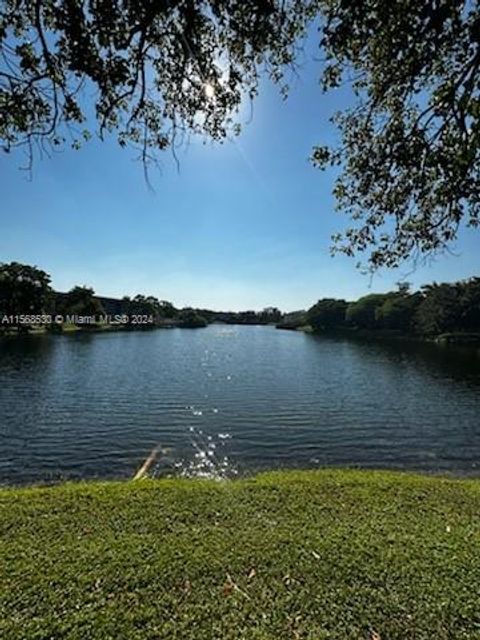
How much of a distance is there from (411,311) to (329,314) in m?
34.9

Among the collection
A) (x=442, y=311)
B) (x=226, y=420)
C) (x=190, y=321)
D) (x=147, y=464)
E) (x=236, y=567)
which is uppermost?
(x=442, y=311)

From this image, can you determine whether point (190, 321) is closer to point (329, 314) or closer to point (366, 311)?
point (329, 314)

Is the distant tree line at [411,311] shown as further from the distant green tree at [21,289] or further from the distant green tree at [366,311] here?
the distant green tree at [21,289]

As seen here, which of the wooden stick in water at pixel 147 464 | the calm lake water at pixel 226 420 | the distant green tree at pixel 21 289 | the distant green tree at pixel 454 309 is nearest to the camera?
the wooden stick in water at pixel 147 464

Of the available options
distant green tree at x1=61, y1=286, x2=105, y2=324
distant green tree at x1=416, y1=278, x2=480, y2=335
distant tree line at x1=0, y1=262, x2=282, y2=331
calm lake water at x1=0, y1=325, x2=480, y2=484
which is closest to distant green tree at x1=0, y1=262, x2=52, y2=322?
distant tree line at x1=0, y1=262, x2=282, y2=331

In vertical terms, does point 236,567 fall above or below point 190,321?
below

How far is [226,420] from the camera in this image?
1844cm

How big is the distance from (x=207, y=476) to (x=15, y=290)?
76.7 m

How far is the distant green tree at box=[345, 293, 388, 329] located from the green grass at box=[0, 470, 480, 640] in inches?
4243

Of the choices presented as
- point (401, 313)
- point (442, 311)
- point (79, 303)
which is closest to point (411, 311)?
point (401, 313)

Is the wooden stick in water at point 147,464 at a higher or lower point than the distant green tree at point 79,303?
lower

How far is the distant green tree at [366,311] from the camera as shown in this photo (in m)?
112

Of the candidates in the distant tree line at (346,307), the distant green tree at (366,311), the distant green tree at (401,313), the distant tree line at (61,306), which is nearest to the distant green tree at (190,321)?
the distant tree line at (61,306)

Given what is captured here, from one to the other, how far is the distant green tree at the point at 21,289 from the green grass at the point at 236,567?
256 ft
